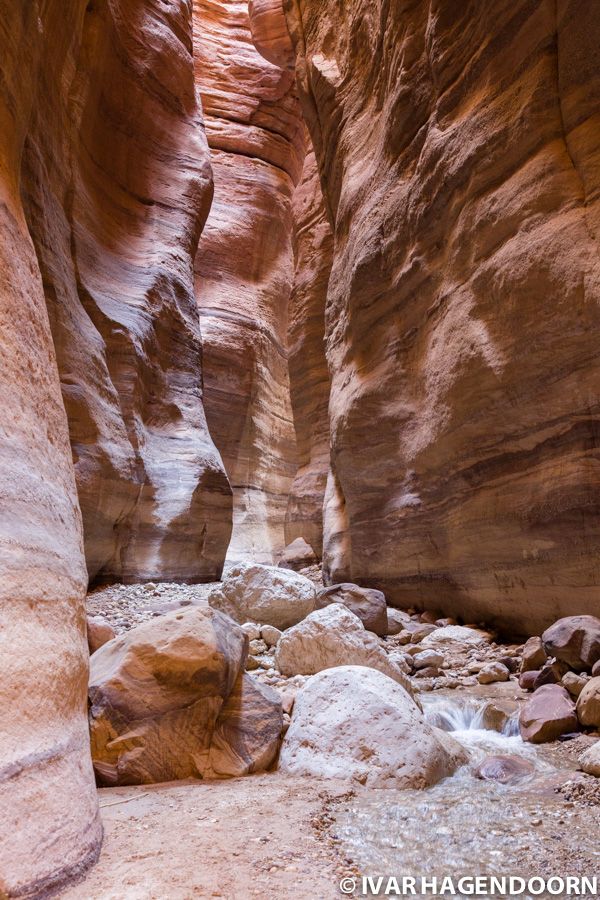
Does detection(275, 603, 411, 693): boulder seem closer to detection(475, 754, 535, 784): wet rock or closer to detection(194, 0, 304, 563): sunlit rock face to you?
detection(475, 754, 535, 784): wet rock

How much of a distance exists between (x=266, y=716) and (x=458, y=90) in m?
5.72

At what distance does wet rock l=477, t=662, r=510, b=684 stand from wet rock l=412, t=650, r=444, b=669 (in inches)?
15.1

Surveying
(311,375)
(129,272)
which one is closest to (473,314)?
(129,272)

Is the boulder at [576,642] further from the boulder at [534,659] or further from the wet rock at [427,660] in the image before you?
the wet rock at [427,660]

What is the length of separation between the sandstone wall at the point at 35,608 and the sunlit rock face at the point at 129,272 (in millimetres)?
4656

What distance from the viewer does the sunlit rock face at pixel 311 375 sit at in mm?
13328

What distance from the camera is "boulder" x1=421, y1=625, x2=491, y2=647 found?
206 inches

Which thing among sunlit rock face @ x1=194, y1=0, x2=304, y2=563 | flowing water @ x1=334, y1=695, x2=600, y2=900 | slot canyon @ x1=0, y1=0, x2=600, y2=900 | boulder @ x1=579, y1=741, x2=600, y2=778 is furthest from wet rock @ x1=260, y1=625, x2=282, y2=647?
sunlit rock face @ x1=194, y1=0, x2=304, y2=563

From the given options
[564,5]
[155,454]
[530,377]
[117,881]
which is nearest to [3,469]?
[117,881]

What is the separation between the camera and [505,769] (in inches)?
104

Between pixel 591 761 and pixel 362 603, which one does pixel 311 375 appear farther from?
pixel 591 761

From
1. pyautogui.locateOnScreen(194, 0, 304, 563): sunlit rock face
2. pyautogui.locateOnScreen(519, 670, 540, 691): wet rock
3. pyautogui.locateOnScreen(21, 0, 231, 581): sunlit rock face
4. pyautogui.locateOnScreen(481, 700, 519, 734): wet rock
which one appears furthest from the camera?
pyautogui.locateOnScreen(194, 0, 304, 563): sunlit rock face

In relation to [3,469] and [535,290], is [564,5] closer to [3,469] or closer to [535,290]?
[535,290]

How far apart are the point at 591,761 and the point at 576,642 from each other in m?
1.30
